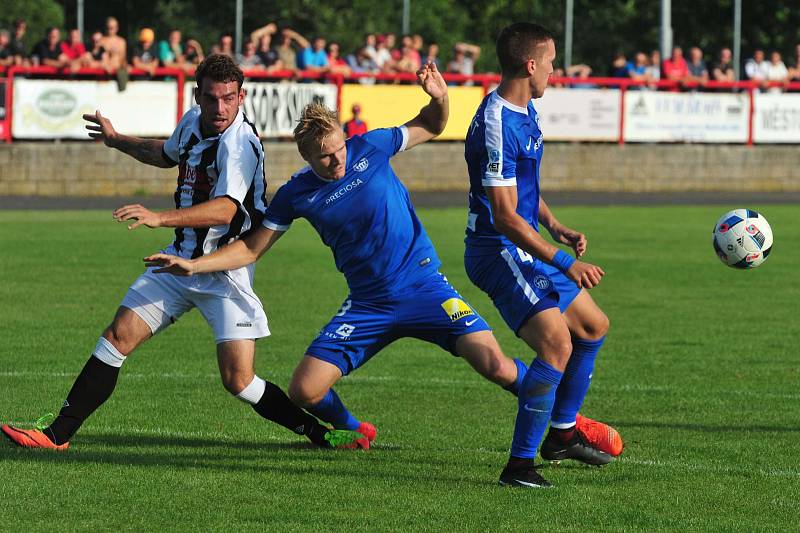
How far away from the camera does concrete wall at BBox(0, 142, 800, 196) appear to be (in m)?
25.2

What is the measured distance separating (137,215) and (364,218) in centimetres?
110

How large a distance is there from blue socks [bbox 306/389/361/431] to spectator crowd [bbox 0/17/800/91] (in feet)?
50.5

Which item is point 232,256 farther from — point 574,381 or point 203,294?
point 574,381

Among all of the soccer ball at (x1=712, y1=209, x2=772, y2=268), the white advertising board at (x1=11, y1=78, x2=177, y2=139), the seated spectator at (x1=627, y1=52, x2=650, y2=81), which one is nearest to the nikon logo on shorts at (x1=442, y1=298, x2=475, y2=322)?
the soccer ball at (x1=712, y1=209, x2=772, y2=268)

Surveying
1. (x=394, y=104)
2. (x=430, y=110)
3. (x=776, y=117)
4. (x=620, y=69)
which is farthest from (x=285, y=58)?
(x=430, y=110)

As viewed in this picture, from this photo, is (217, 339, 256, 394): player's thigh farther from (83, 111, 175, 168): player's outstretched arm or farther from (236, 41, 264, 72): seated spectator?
(236, 41, 264, 72): seated spectator

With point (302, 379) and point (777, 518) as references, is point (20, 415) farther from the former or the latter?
point (777, 518)

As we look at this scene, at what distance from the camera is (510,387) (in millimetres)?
7195

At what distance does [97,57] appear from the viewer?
25.1 metres

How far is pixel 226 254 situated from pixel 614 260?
11261 millimetres

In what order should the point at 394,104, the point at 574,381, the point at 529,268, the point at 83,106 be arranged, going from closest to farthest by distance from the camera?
the point at 529,268 → the point at 574,381 → the point at 83,106 → the point at 394,104

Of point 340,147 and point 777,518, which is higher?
point 340,147

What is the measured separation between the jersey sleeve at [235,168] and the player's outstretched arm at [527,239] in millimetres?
1291

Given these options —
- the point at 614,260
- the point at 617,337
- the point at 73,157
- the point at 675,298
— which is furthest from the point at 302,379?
the point at 73,157
